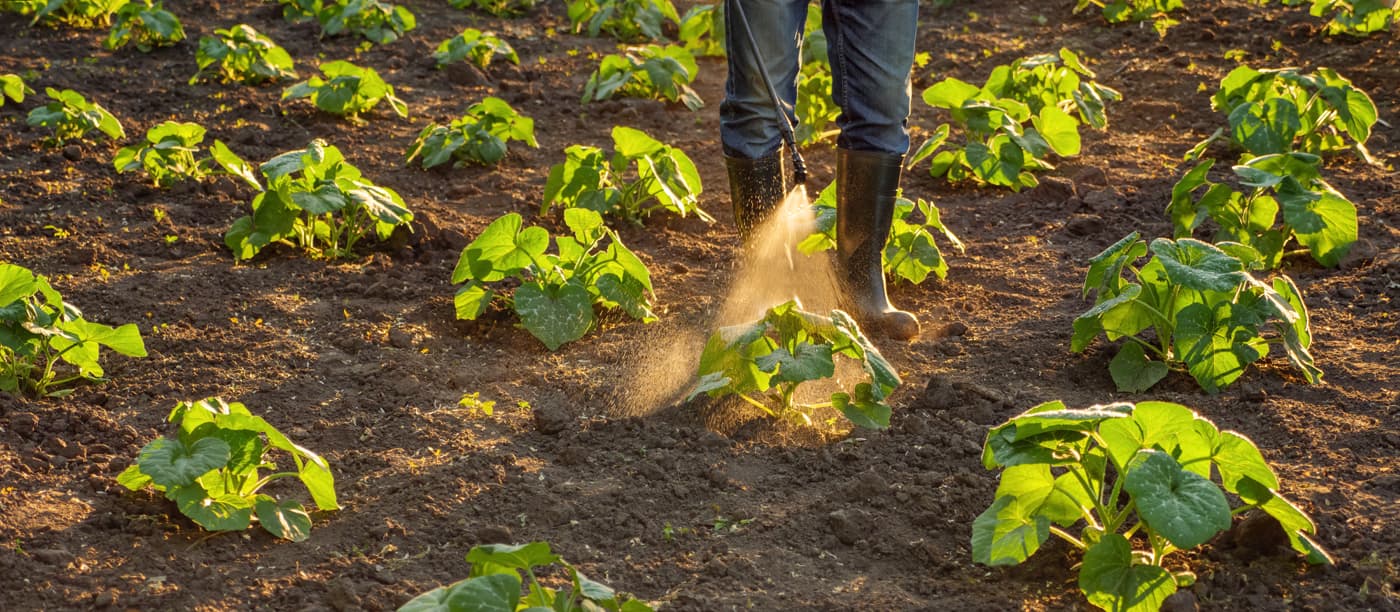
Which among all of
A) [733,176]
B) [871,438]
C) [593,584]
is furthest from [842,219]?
[593,584]

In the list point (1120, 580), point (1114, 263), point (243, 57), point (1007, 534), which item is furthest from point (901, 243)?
point (243, 57)

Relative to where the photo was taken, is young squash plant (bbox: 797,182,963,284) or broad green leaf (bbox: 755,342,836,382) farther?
young squash plant (bbox: 797,182,963,284)

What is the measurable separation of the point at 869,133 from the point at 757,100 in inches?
11.2

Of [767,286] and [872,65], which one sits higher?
[872,65]

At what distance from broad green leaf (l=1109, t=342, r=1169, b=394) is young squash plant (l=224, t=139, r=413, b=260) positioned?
1.90m

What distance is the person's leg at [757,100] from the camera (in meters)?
3.22

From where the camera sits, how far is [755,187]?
3506 millimetres

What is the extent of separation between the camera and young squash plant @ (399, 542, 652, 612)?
6.31ft

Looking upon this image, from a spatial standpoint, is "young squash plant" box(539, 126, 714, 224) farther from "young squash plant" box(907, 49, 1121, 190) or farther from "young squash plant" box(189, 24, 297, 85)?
"young squash plant" box(189, 24, 297, 85)

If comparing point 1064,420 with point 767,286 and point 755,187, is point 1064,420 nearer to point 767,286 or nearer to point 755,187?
point 755,187

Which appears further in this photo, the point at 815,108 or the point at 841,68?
the point at 815,108

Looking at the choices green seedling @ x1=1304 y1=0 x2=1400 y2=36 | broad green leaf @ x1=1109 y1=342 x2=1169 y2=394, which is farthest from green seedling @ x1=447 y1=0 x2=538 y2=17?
broad green leaf @ x1=1109 y1=342 x2=1169 y2=394

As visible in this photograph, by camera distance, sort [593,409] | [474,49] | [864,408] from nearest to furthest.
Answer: [864,408]
[593,409]
[474,49]

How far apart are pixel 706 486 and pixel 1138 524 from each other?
82 centimetres
